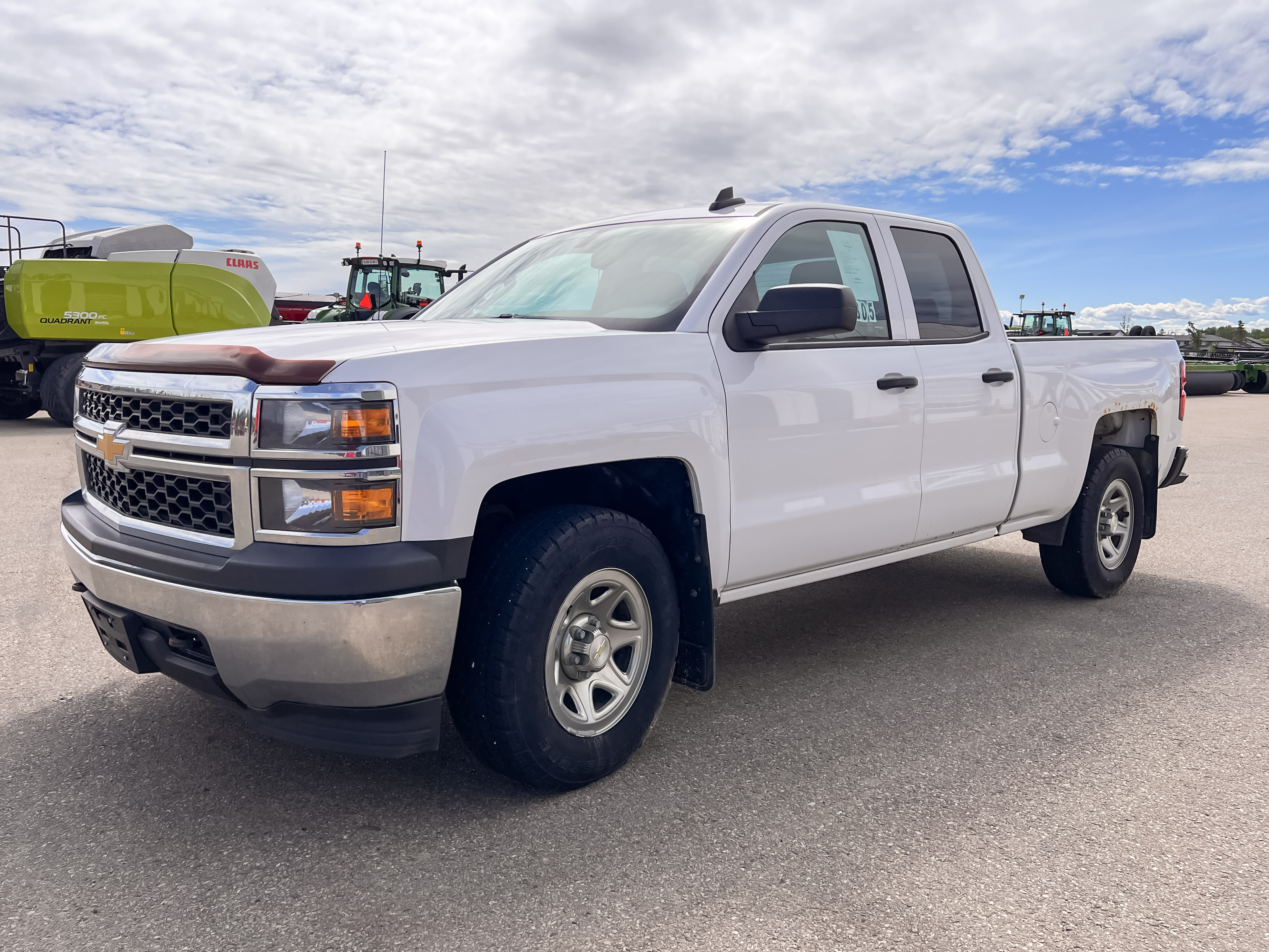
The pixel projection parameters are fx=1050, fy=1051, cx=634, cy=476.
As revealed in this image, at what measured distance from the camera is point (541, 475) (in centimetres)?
326

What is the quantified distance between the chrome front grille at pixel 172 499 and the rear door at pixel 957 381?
275 cm

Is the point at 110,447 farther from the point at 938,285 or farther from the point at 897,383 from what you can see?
the point at 938,285

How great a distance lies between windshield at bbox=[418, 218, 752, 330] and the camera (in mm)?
3717

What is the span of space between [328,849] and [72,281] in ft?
43.9

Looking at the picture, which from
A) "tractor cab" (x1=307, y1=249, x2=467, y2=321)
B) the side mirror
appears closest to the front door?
the side mirror

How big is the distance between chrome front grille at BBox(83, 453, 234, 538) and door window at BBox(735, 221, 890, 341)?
201 cm

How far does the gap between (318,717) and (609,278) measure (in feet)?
6.47

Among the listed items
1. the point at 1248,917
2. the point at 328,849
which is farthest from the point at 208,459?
the point at 1248,917

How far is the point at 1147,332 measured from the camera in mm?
6438

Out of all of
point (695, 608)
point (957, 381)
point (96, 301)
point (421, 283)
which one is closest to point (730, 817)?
point (695, 608)

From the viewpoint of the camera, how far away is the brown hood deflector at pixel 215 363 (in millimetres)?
2703

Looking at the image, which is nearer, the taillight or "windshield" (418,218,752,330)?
"windshield" (418,218,752,330)

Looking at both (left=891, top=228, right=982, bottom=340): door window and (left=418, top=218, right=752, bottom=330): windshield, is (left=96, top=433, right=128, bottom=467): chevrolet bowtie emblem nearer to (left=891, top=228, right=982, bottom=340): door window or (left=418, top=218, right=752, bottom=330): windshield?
(left=418, top=218, right=752, bottom=330): windshield

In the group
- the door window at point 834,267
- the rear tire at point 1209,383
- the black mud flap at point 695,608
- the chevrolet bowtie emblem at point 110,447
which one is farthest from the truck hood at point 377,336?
the rear tire at point 1209,383
